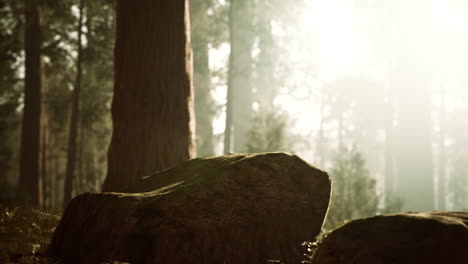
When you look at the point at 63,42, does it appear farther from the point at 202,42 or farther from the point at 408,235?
the point at 408,235

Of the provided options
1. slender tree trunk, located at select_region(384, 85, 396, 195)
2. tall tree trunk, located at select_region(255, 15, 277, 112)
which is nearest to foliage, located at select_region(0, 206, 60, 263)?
tall tree trunk, located at select_region(255, 15, 277, 112)

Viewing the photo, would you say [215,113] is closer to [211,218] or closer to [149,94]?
[149,94]

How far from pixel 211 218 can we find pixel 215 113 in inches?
593

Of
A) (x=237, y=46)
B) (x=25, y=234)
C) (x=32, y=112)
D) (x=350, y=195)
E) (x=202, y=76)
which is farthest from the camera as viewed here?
(x=202, y=76)

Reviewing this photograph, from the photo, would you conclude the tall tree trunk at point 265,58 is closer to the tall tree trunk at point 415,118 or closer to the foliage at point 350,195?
the foliage at point 350,195

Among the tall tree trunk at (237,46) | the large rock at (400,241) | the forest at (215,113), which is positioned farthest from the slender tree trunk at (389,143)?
the large rock at (400,241)

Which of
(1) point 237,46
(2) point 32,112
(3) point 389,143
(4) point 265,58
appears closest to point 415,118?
(3) point 389,143

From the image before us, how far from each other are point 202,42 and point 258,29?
2493mm

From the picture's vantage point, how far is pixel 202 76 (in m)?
20.8

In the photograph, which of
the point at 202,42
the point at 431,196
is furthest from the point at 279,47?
the point at 431,196

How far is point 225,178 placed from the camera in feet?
12.7

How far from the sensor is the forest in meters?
3.80

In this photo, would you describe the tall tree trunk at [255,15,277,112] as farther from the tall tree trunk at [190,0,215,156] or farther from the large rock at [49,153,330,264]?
the large rock at [49,153,330,264]

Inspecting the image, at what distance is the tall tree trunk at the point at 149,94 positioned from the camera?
6.10m
